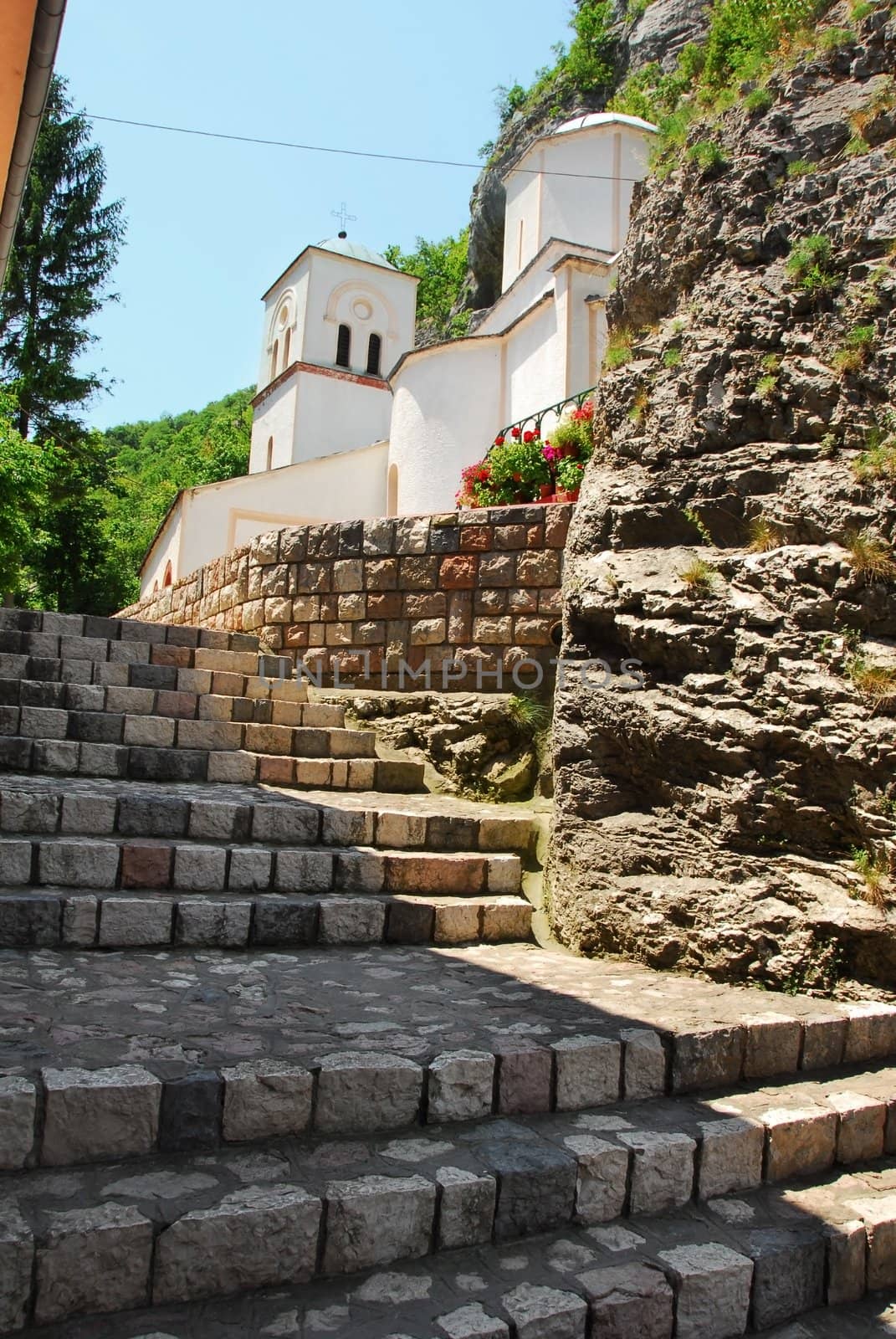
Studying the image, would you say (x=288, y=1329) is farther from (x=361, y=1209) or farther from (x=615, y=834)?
(x=615, y=834)

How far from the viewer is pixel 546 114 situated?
27.6 meters

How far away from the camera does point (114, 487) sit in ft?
78.4

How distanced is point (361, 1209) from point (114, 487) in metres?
23.8

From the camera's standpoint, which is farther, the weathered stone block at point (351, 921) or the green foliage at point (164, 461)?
the green foliage at point (164, 461)

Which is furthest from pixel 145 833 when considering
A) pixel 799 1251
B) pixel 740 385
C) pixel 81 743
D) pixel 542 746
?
pixel 740 385

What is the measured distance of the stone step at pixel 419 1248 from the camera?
2.01m

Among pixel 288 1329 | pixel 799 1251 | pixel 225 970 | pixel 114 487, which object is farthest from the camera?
pixel 114 487

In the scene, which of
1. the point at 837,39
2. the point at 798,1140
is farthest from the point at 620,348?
the point at 798,1140

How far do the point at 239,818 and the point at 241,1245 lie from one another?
2803 mm

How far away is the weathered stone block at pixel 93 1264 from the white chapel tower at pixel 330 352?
25.2 m

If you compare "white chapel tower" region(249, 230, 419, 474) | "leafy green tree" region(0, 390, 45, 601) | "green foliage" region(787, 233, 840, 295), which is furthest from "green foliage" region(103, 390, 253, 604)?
"green foliage" region(787, 233, 840, 295)

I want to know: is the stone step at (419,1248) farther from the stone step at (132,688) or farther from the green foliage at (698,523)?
the stone step at (132,688)

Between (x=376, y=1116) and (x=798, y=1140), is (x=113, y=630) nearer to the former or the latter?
(x=376, y=1116)

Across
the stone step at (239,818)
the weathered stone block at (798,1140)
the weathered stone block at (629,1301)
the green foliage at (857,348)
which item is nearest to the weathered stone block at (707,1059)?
the weathered stone block at (798,1140)
